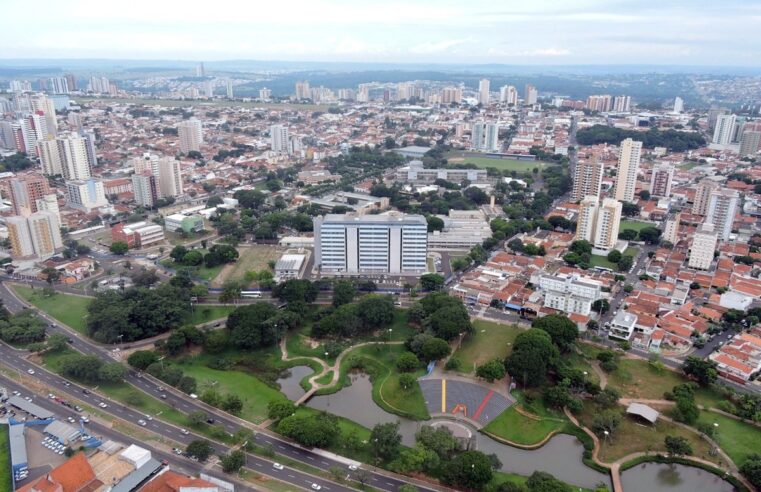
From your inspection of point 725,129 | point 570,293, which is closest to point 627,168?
point 570,293

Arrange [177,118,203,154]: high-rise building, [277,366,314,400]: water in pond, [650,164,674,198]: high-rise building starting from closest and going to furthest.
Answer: [277,366,314,400]: water in pond, [650,164,674,198]: high-rise building, [177,118,203,154]: high-rise building

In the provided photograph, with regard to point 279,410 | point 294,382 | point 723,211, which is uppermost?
point 723,211

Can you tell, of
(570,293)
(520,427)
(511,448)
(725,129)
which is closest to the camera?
(511,448)

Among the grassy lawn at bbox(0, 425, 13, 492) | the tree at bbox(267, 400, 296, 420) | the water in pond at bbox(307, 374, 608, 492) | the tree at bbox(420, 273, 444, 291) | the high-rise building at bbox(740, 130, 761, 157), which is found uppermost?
the high-rise building at bbox(740, 130, 761, 157)

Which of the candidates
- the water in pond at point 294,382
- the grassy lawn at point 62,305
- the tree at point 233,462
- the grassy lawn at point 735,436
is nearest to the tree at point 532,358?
the grassy lawn at point 735,436

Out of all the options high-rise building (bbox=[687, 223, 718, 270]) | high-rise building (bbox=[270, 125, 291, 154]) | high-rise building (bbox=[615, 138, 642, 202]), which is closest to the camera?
high-rise building (bbox=[687, 223, 718, 270])

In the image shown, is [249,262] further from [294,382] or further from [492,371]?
[492,371]

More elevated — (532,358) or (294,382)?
(532,358)

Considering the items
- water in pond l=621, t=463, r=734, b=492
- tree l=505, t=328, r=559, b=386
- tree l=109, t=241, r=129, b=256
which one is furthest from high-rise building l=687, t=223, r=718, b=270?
tree l=109, t=241, r=129, b=256

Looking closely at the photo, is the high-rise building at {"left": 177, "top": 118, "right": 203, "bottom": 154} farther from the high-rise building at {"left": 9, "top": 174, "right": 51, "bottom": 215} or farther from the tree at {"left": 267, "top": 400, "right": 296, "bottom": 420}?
the tree at {"left": 267, "top": 400, "right": 296, "bottom": 420}
